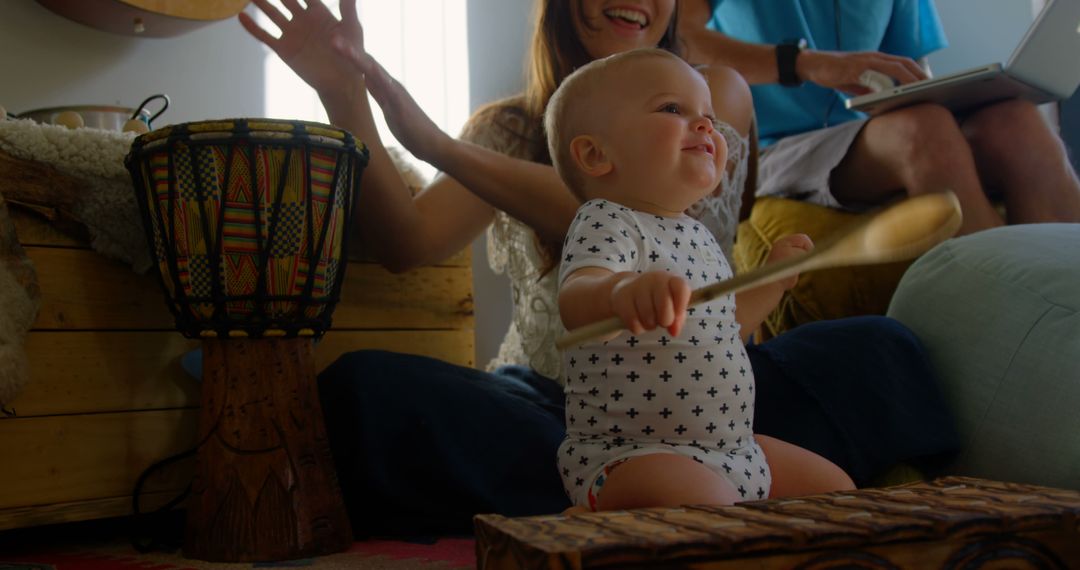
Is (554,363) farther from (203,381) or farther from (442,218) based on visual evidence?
(203,381)

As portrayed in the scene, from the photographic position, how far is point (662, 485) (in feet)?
2.46

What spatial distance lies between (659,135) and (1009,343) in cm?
52

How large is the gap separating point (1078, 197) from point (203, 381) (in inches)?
56.0

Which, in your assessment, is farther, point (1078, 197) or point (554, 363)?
point (1078, 197)

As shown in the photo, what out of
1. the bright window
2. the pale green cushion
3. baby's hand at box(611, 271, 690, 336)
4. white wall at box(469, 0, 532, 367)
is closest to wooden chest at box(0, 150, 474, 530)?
baby's hand at box(611, 271, 690, 336)

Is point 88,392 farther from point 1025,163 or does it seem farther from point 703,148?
point 1025,163

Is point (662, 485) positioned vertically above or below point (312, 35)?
below

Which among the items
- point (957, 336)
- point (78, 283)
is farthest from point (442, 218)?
point (957, 336)

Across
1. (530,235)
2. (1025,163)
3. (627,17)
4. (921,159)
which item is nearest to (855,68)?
(921,159)

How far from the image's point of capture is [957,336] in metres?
1.15

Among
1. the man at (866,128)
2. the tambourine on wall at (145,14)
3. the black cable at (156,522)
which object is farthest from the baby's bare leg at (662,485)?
the tambourine on wall at (145,14)

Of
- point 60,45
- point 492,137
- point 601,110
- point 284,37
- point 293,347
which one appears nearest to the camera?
point 601,110

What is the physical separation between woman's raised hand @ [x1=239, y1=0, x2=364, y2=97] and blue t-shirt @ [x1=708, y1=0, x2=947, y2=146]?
1154 mm

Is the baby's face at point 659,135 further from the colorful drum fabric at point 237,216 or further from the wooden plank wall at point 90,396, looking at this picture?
the wooden plank wall at point 90,396
